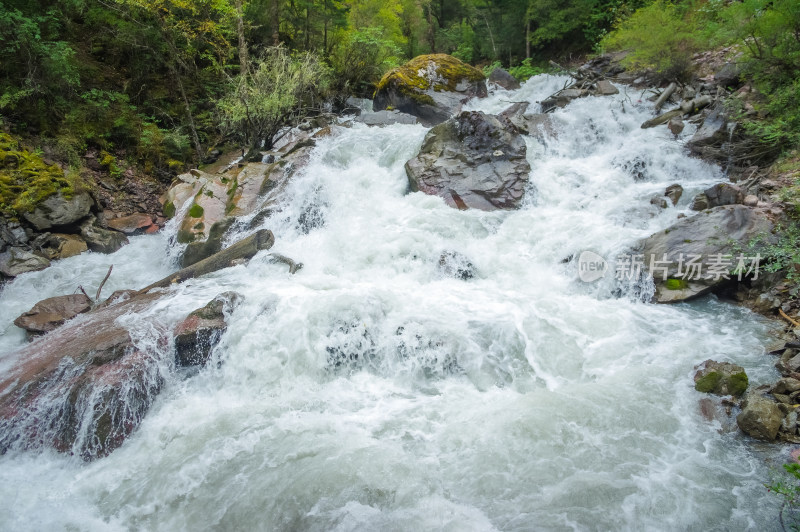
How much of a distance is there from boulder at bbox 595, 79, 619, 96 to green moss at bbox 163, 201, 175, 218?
1303cm

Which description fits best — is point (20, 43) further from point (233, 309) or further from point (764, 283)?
point (764, 283)

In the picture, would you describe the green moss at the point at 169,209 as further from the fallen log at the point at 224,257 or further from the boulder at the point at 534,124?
the boulder at the point at 534,124

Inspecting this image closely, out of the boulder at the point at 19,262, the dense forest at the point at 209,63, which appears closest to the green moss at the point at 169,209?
the dense forest at the point at 209,63

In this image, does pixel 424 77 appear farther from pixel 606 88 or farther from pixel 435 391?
pixel 435 391

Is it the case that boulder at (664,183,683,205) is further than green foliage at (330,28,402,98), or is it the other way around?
green foliage at (330,28,402,98)

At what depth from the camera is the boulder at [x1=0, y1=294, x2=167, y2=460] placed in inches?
185

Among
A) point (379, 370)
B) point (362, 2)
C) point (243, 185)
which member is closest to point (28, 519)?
point (379, 370)

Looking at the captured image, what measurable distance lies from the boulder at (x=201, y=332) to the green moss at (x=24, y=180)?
5762 mm

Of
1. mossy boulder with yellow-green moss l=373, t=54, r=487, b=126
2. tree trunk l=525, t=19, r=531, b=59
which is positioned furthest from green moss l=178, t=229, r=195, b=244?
tree trunk l=525, t=19, r=531, b=59

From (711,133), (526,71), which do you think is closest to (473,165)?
(711,133)

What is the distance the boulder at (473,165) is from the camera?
959 cm

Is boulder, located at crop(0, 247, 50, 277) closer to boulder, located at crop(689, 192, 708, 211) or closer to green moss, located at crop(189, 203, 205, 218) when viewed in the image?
green moss, located at crop(189, 203, 205, 218)

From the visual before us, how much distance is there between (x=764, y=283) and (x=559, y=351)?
132 inches

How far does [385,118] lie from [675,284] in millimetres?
10315
